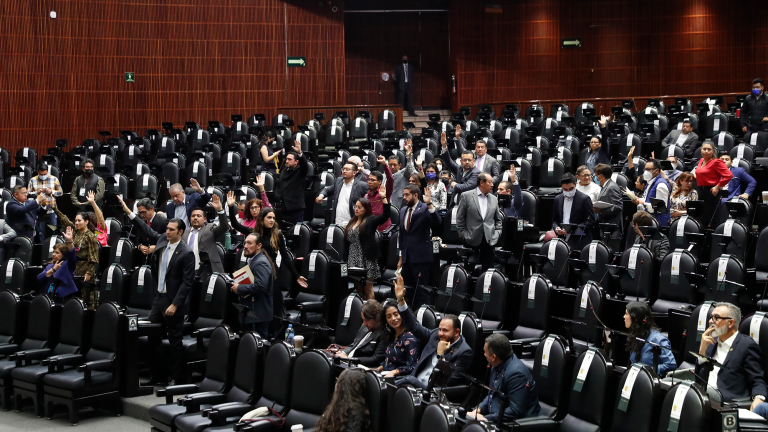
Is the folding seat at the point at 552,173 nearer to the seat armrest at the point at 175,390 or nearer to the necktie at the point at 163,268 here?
the necktie at the point at 163,268

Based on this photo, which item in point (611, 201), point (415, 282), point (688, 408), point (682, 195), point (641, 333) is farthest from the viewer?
point (611, 201)

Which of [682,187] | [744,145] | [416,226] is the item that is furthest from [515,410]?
[744,145]

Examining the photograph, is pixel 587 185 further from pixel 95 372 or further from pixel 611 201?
pixel 95 372

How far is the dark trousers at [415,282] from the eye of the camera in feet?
23.1

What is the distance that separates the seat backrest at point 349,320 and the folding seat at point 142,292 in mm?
2100

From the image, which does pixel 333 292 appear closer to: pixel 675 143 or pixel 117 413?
pixel 117 413

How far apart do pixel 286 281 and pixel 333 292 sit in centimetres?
48

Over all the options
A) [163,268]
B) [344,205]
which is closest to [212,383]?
[163,268]

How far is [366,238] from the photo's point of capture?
729cm

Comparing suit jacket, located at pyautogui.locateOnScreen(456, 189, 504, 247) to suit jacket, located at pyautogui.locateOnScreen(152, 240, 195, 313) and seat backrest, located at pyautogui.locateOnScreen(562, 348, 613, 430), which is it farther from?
seat backrest, located at pyautogui.locateOnScreen(562, 348, 613, 430)

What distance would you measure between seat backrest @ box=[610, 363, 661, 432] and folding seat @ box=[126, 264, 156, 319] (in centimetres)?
455

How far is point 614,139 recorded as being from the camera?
11609 mm

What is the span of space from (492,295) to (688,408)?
2.53 m

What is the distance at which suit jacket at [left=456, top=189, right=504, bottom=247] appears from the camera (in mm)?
7496
